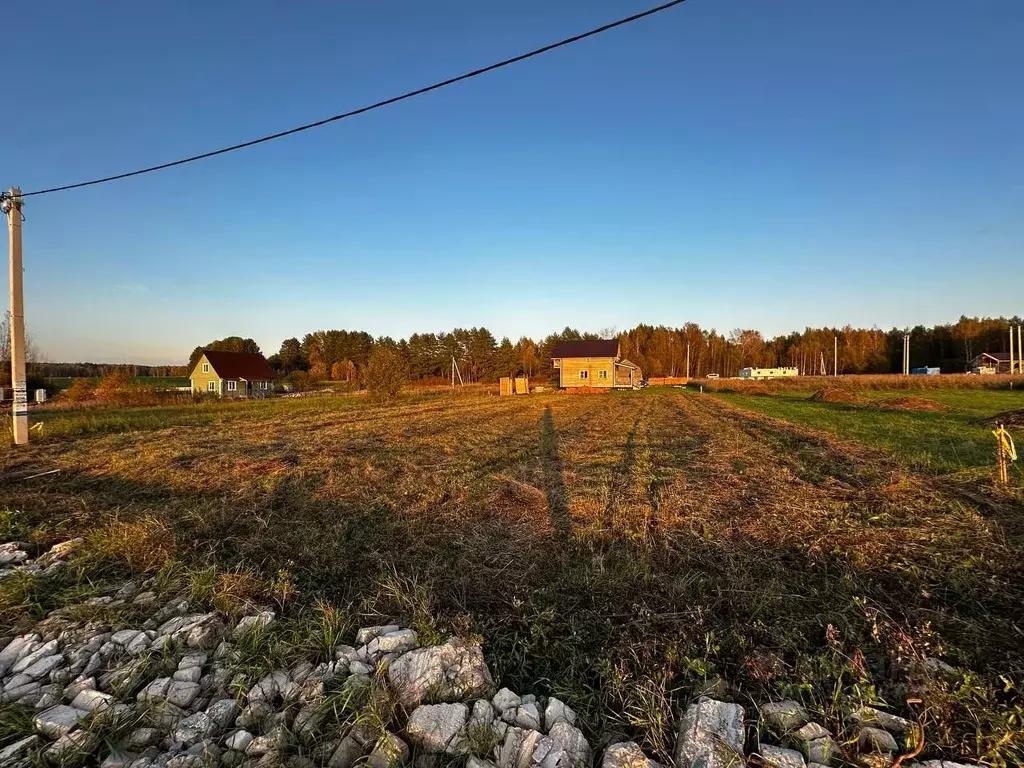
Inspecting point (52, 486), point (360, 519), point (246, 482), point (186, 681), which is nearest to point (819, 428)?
point (360, 519)

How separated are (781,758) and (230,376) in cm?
5383

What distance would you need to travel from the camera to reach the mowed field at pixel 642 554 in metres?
2.78

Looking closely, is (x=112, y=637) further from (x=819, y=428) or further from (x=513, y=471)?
(x=819, y=428)

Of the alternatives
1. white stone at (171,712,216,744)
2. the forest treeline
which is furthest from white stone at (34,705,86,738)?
the forest treeline

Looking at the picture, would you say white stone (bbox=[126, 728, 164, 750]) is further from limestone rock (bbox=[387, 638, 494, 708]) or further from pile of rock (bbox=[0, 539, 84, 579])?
pile of rock (bbox=[0, 539, 84, 579])

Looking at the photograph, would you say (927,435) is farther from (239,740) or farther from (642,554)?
(239,740)

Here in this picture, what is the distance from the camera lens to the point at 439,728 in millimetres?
2451

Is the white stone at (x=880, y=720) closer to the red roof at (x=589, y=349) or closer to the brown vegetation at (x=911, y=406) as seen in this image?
the brown vegetation at (x=911, y=406)

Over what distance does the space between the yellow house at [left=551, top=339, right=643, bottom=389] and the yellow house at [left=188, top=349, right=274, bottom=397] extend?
31.1 m

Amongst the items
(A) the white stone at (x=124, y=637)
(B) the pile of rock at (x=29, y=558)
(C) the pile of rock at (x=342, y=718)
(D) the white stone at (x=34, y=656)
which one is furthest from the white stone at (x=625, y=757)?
(B) the pile of rock at (x=29, y=558)

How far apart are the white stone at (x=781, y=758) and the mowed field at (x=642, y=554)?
0.41 meters

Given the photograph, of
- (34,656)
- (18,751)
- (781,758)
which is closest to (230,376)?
(34,656)

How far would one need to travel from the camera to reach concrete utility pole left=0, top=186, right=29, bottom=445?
1184 cm

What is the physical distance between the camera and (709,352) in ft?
327
